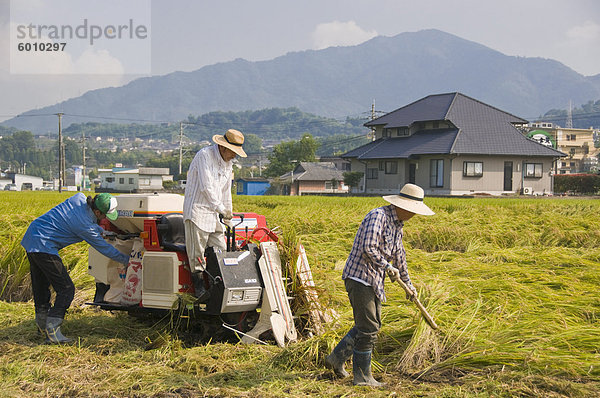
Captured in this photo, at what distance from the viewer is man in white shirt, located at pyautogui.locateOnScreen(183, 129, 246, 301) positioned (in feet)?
18.2

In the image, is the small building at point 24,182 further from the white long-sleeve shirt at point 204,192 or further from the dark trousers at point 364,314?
the dark trousers at point 364,314

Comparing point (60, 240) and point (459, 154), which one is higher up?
point (459, 154)

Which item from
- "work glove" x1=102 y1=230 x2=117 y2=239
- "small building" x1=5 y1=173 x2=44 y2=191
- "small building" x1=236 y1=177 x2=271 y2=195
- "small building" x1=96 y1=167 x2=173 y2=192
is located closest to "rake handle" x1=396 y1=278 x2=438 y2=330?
"work glove" x1=102 y1=230 x2=117 y2=239

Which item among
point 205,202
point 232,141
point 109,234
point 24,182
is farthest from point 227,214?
point 24,182

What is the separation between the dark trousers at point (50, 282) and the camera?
5.94 metres

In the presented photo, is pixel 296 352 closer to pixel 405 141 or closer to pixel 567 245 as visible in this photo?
pixel 567 245

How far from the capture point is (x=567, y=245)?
38.4ft

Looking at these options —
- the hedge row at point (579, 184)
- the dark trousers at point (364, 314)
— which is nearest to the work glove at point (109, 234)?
the dark trousers at point (364, 314)

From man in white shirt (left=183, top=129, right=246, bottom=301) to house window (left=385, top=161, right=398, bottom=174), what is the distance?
3470 cm

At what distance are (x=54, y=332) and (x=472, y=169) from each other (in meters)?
33.0

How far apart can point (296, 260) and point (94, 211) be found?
2.10 meters

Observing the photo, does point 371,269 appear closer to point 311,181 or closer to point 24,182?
point 311,181

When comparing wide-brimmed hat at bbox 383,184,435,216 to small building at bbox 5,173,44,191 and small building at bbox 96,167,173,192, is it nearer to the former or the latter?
small building at bbox 96,167,173,192

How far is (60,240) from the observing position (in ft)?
19.8
